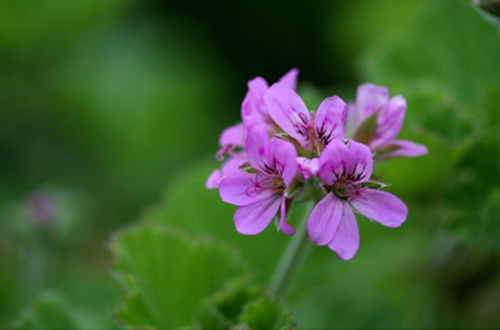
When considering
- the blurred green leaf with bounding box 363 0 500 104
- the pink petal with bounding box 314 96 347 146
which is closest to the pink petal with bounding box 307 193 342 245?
the pink petal with bounding box 314 96 347 146

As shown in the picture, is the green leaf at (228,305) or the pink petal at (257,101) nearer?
the pink petal at (257,101)

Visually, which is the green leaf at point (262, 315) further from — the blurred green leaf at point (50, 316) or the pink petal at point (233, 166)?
the blurred green leaf at point (50, 316)

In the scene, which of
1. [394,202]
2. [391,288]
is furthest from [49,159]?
[394,202]

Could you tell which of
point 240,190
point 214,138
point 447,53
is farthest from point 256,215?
point 214,138

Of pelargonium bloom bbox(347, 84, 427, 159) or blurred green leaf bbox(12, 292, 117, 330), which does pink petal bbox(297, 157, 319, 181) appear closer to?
pelargonium bloom bbox(347, 84, 427, 159)

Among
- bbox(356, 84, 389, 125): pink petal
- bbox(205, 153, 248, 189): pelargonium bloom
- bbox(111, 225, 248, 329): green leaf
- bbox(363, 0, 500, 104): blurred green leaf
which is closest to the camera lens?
bbox(205, 153, 248, 189): pelargonium bloom

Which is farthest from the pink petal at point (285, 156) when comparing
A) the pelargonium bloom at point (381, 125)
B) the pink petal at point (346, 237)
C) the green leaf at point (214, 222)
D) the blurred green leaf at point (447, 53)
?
the blurred green leaf at point (447, 53)

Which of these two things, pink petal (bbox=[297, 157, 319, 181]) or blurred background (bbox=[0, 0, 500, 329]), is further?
blurred background (bbox=[0, 0, 500, 329])
